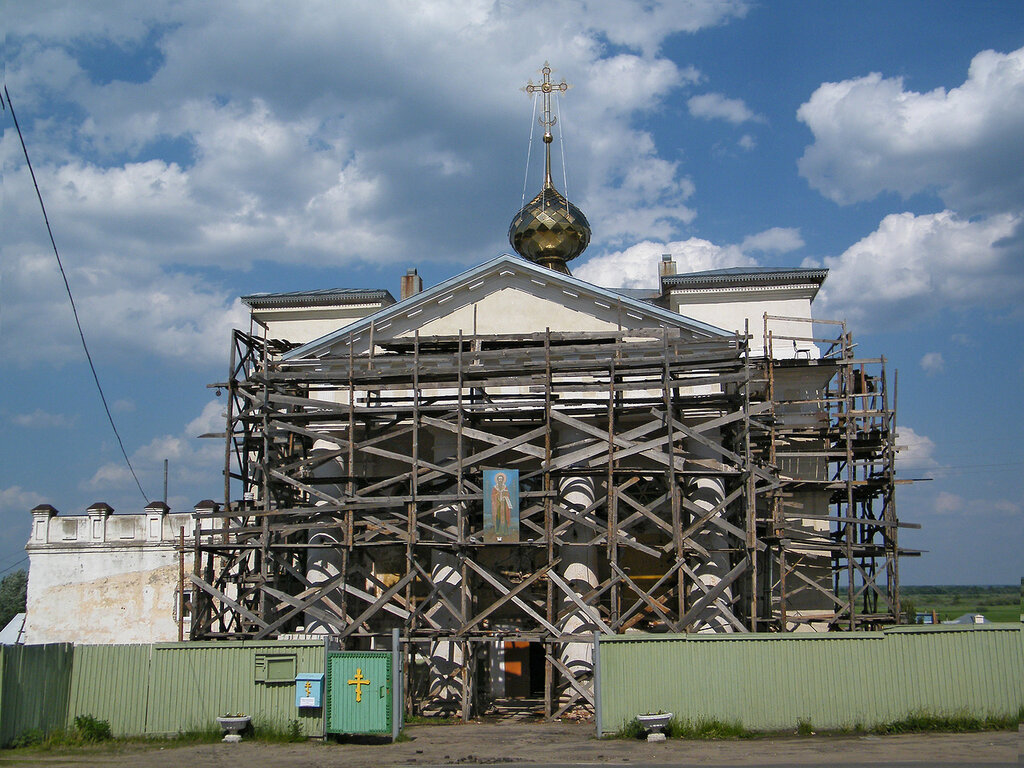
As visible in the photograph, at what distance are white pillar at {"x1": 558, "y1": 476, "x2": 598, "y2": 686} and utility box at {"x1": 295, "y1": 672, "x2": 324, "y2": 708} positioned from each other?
5.90m

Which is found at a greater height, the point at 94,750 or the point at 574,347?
the point at 574,347

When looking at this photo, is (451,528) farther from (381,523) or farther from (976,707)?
(976,707)

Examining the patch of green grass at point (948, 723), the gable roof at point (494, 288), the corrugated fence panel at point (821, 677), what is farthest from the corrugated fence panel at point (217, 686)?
the patch of green grass at point (948, 723)

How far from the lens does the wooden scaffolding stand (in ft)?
69.9

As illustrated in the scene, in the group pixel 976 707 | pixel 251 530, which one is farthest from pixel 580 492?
pixel 976 707

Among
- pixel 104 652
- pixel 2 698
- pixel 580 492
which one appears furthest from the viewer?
pixel 580 492

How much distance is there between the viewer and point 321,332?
35.3 meters

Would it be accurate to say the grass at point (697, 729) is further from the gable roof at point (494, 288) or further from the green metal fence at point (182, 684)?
the gable roof at point (494, 288)

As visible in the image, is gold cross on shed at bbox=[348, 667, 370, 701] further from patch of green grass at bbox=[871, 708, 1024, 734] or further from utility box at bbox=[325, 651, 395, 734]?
patch of green grass at bbox=[871, 708, 1024, 734]

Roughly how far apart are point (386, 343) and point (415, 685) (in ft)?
25.4

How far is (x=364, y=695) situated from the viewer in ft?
56.7

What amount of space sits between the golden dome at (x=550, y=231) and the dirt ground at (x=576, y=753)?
1691 cm

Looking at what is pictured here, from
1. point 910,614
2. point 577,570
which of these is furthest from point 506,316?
point 910,614

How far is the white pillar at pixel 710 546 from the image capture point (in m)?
21.9
